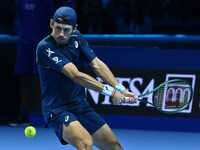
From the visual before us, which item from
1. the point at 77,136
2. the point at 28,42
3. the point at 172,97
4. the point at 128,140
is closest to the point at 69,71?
the point at 77,136

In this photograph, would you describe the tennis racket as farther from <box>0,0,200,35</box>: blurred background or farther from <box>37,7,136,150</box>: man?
<box>0,0,200,35</box>: blurred background

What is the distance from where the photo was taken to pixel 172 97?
632 cm

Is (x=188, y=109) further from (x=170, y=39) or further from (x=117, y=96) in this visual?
(x=117, y=96)

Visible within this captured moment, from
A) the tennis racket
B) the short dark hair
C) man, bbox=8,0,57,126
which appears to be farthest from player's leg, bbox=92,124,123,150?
man, bbox=8,0,57,126

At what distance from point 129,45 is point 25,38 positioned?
5.24 feet

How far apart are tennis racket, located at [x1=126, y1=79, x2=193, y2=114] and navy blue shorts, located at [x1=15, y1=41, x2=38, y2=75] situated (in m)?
2.02

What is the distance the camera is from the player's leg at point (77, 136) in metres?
4.20

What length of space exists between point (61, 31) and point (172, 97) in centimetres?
243

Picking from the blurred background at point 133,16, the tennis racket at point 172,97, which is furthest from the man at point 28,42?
the tennis racket at point 172,97

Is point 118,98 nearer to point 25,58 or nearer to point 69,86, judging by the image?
point 69,86

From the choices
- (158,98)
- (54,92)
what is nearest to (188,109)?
(158,98)

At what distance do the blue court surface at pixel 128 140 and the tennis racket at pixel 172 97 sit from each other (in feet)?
2.25

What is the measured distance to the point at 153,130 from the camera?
7.35 meters

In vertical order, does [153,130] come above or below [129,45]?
below
